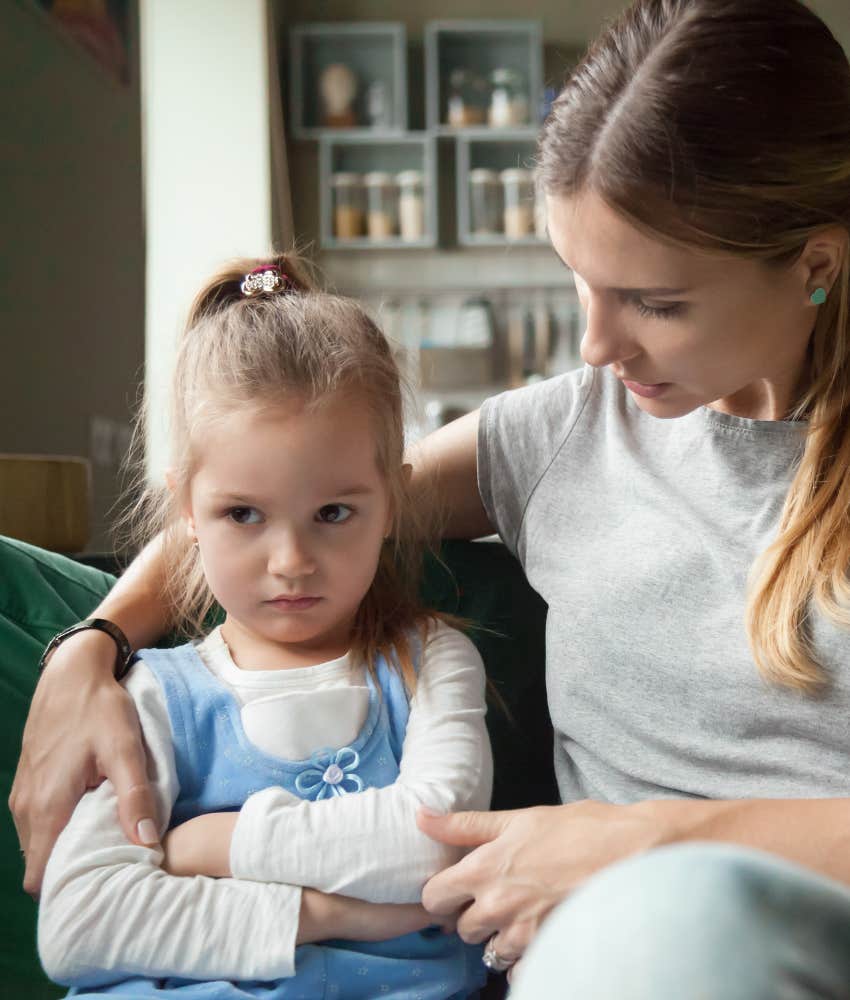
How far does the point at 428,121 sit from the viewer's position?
18.2ft

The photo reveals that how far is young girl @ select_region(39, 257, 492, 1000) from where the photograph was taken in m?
0.92

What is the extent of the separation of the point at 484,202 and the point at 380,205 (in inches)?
19.7

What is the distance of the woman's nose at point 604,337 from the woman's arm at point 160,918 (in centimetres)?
52

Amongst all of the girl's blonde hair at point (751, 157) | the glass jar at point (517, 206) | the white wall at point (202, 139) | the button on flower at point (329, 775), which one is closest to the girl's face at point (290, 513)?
the button on flower at point (329, 775)

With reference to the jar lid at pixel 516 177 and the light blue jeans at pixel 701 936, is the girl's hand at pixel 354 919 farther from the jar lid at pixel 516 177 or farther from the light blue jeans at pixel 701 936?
the jar lid at pixel 516 177

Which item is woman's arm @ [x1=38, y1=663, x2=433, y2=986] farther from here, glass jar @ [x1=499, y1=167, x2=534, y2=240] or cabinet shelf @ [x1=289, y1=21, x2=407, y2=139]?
cabinet shelf @ [x1=289, y1=21, x2=407, y2=139]

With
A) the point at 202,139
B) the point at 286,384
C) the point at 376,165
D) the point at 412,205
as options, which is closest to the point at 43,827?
the point at 286,384

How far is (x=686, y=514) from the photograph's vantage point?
3.78 ft

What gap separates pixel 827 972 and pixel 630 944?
0.08 metres

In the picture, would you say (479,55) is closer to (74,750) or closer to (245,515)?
(245,515)

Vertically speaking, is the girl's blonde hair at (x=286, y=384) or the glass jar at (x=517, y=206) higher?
the glass jar at (x=517, y=206)

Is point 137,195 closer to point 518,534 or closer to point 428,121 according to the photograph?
point 428,121

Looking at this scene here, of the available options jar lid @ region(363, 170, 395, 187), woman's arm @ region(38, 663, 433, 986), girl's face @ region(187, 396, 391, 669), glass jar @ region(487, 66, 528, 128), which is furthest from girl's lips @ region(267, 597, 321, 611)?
glass jar @ region(487, 66, 528, 128)

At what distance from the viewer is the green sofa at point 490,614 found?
124 cm
